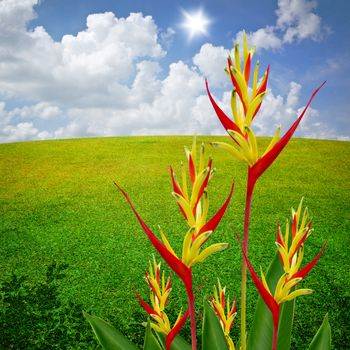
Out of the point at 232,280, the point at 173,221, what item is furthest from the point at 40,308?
the point at 173,221

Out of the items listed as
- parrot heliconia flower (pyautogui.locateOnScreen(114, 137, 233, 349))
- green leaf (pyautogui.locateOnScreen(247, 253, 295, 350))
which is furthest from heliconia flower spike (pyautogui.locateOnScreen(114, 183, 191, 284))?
green leaf (pyautogui.locateOnScreen(247, 253, 295, 350))

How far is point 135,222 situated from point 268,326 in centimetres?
509

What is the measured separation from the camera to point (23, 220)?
6074 mm

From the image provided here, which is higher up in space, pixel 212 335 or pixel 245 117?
pixel 245 117

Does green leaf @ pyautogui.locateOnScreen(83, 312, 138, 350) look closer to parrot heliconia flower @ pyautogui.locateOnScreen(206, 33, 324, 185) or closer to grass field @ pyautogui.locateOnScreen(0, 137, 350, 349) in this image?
parrot heliconia flower @ pyautogui.locateOnScreen(206, 33, 324, 185)

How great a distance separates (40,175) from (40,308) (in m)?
6.56

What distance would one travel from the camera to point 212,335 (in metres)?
1.10

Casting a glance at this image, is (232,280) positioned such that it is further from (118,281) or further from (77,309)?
(77,309)

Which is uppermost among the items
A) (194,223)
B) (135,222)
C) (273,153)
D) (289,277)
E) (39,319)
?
(273,153)

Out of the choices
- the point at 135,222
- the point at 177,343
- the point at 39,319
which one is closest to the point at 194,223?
the point at 177,343

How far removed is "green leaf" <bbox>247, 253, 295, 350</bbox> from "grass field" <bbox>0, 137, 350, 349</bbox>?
1.77m

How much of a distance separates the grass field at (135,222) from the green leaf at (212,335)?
174 centimetres

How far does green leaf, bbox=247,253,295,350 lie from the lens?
99 cm

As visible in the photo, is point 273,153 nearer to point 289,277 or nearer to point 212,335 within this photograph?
point 289,277
